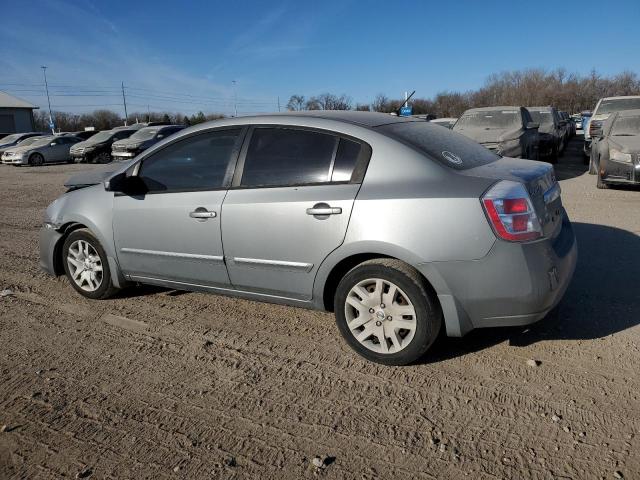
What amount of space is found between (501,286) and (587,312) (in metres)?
1.50

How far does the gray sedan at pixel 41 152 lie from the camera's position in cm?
2559

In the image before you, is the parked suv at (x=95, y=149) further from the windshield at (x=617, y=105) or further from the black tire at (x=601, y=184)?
the black tire at (x=601, y=184)

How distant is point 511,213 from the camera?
3068mm

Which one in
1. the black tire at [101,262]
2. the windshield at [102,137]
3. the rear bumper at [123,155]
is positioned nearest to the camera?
the black tire at [101,262]

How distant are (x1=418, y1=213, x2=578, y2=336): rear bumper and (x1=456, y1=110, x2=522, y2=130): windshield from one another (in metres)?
10.2

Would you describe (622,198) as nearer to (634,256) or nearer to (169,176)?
(634,256)

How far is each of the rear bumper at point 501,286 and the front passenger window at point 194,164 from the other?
5.81 ft

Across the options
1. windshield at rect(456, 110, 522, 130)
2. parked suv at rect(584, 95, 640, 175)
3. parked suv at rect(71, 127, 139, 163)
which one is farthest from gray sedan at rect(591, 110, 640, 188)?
parked suv at rect(71, 127, 139, 163)

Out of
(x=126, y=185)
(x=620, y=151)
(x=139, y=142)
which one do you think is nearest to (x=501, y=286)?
(x=126, y=185)

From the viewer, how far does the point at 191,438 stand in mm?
2734

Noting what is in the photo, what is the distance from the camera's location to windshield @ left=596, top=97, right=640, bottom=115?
15406 millimetres

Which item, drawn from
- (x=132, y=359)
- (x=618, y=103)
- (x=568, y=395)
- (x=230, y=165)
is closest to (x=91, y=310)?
(x=132, y=359)

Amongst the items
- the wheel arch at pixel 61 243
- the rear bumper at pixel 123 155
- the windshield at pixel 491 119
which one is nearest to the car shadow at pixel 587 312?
the wheel arch at pixel 61 243

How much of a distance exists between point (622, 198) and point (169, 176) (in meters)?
8.14
